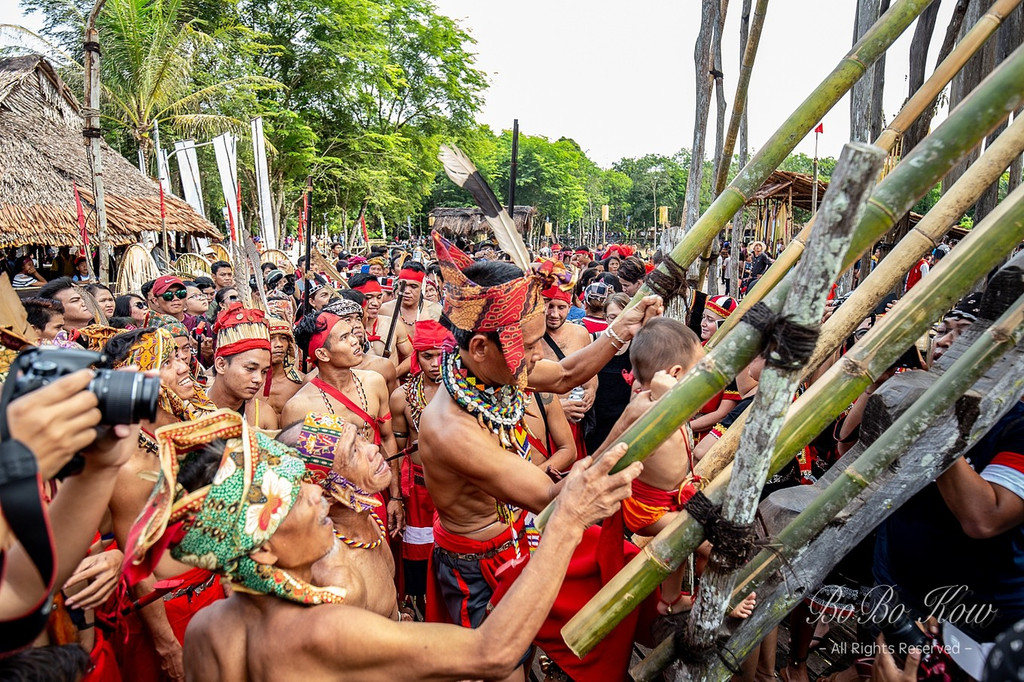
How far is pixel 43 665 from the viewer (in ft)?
5.37

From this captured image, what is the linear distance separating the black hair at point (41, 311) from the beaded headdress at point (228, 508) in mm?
4232

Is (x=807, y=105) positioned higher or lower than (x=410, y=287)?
higher

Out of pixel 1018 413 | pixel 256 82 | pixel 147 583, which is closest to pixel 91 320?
pixel 147 583

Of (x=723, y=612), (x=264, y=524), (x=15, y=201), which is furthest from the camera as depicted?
(x=15, y=201)

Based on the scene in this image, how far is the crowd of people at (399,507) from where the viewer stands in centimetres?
169

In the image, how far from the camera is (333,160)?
2970 centimetres

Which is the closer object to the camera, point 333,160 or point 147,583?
point 147,583

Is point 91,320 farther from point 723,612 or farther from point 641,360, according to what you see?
point 723,612

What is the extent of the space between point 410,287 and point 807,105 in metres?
5.58

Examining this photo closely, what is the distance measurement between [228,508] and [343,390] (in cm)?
298

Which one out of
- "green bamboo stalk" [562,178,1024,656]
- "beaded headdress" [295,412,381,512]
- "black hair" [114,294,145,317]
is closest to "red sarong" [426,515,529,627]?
"beaded headdress" [295,412,381,512]

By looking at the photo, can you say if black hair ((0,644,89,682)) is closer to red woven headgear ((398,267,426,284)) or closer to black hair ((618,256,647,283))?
red woven headgear ((398,267,426,284))

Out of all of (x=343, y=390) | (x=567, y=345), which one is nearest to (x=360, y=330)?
(x=343, y=390)

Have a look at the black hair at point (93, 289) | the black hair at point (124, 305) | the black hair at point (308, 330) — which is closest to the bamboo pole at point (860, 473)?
the black hair at point (308, 330)
